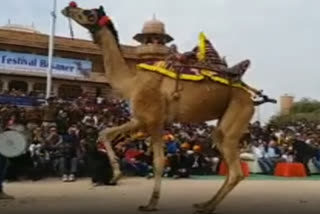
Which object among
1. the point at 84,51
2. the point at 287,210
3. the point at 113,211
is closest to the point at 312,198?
the point at 287,210

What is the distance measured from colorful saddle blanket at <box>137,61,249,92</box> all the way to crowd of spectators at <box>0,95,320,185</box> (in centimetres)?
210

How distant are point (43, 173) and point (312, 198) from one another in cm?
742

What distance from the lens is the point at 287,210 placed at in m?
8.93

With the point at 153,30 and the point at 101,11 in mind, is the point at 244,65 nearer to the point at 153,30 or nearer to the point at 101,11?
the point at 101,11

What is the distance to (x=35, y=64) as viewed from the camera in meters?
39.1

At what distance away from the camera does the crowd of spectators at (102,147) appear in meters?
14.5

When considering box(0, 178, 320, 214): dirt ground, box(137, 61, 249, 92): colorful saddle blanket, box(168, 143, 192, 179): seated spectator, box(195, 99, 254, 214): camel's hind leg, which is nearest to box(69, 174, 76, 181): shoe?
box(0, 178, 320, 214): dirt ground

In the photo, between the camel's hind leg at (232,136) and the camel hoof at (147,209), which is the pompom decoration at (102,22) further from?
the camel hoof at (147,209)

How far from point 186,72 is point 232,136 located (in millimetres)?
1146

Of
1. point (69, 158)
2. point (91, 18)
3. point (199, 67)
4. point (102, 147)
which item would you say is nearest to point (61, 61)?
point (69, 158)

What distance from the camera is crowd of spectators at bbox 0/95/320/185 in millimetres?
14508

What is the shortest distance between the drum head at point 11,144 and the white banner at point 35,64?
2814cm

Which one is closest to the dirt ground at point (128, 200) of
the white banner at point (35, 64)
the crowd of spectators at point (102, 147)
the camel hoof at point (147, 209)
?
the camel hoof at point (147, 209)

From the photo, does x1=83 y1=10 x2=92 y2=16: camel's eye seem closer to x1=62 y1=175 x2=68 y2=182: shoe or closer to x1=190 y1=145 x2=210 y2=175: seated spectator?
x1=62 y1=175 x2=68 y2=182: shoe
